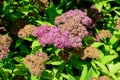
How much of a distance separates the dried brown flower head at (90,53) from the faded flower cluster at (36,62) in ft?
1.45

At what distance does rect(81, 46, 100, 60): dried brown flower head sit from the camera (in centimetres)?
390

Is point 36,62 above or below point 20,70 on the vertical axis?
above

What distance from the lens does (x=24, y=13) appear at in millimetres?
4473

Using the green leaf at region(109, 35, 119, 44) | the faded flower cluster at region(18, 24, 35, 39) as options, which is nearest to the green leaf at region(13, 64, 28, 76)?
the faded flower cluster at region(18, 24, 35, 39)

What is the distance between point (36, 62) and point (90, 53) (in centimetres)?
64

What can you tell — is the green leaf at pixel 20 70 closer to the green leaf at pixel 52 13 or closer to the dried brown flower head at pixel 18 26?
the dried brown flower head at pixel 18 26

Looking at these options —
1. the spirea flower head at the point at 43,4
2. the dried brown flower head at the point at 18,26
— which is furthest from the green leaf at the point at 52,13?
the dried brown flower head at the point at 18,26

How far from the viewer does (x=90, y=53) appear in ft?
12.8

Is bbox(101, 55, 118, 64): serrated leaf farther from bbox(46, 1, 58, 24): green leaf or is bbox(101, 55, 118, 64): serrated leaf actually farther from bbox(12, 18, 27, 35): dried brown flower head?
bbox(12, 18, 27, 35): dried brown flower head

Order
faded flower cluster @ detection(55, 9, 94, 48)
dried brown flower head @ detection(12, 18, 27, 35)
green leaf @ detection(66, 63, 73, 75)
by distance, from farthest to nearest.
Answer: dried brown flower head @ detection(12, 18, 27, 35), green leaf @ detection(66, 63, 73, 75), faded flower cluster @ detection(55, 9, 94, 48)

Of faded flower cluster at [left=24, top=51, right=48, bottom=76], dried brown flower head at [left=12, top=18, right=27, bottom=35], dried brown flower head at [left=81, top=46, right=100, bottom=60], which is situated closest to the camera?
faded flower cluster at [left=24, top=51, right=48, bottom=76]

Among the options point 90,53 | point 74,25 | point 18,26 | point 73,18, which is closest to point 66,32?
point 74,25

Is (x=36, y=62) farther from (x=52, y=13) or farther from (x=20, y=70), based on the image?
(x=52, y=13)

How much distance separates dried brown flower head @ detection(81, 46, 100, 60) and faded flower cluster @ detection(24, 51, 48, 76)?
0.44 m
